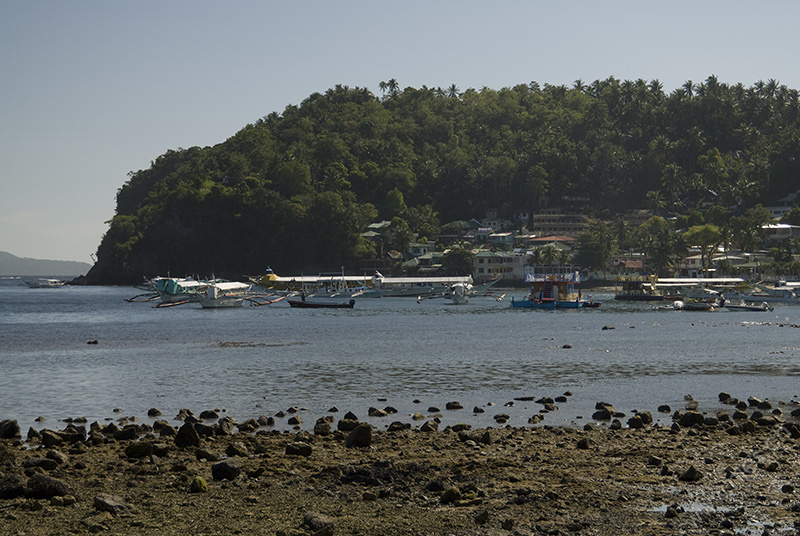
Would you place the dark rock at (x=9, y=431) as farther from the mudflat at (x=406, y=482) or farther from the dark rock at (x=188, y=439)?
the dark rock at (x=188, y=439)

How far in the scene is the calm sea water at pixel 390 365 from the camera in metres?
35.3

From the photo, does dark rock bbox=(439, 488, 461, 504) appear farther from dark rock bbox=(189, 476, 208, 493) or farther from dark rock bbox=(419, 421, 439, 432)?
dark rock bbox=(419, 421, 439, 432)

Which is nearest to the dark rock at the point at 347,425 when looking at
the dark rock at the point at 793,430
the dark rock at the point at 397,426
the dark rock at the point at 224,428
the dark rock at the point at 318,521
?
the dark rock at the point at 397,426

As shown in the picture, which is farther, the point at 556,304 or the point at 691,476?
the point at 556,304

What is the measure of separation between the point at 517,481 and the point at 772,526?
5.09 meters

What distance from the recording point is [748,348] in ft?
199

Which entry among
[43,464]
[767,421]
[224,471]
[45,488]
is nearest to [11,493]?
[45,488]

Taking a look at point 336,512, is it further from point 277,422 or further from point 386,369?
point 386,369

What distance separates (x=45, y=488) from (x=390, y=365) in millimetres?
33731

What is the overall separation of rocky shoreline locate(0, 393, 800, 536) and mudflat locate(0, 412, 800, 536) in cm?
5

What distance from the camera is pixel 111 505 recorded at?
56.7 feet

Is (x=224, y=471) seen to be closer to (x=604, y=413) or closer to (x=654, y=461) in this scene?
(x=654, y=461)

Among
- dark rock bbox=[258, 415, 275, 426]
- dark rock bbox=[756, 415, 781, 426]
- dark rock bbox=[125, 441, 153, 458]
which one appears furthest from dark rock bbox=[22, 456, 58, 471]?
dark rock bbox=[756, 415, 781, 426]

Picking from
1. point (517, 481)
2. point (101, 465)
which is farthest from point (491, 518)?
point (101, 465)
